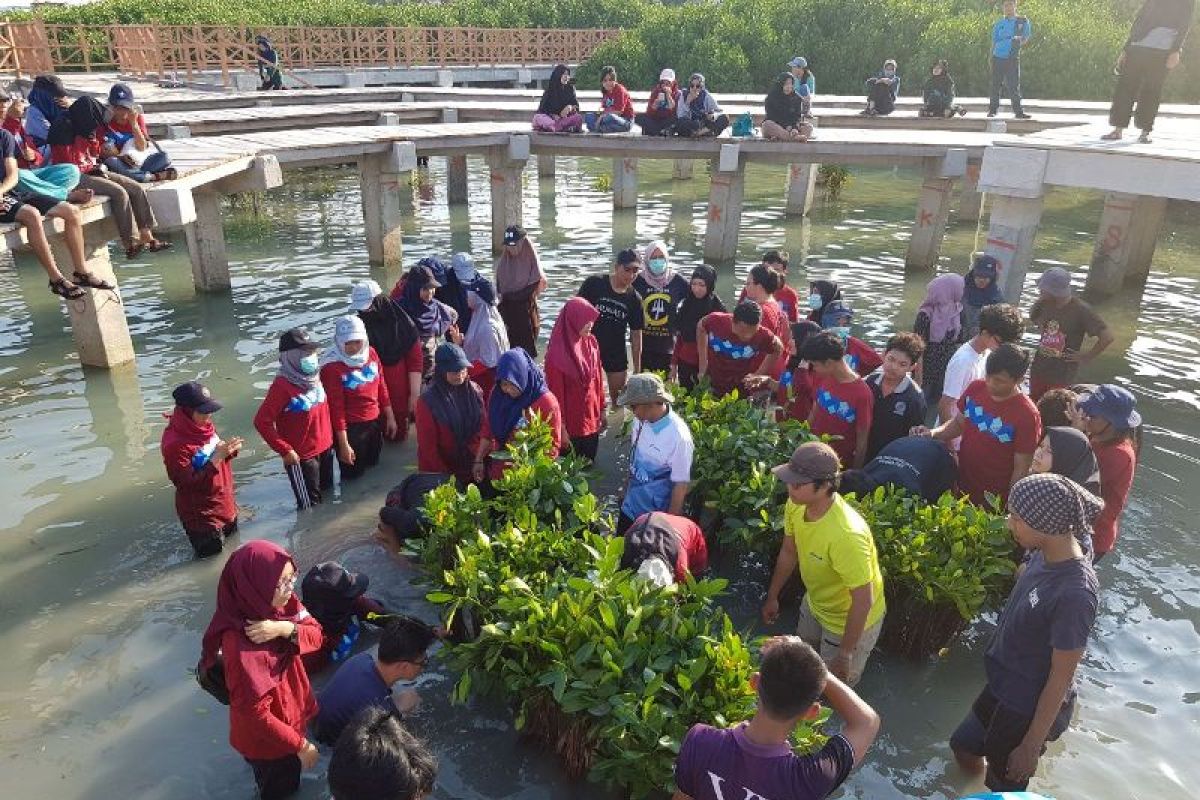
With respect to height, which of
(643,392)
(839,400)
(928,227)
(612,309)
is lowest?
(928,227)

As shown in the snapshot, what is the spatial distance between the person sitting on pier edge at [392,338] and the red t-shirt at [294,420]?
97 cm

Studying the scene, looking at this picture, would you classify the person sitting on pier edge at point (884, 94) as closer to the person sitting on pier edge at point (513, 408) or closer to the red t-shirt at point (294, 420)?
the person sitting on pier edge at point (513, 408)

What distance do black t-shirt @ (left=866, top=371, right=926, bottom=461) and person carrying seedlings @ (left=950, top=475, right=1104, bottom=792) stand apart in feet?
8.22

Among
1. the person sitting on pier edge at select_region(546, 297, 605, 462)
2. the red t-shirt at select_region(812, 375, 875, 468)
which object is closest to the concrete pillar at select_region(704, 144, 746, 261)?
the person sitting on pier edge at select_region(546, 297, 605, 462)

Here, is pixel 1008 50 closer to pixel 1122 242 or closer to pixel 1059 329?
pixel 1122 242

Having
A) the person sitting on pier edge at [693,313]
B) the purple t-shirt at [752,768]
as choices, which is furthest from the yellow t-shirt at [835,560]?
the person sitting on pier edge at [693,313]

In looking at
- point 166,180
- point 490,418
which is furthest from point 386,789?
point 166,180

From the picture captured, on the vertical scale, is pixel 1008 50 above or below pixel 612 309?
above

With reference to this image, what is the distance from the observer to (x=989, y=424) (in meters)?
5.79

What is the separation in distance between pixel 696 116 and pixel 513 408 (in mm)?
10105

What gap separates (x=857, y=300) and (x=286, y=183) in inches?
606

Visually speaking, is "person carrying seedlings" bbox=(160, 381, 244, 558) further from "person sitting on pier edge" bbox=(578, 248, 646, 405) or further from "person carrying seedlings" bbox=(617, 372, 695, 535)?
"person sitting on pier edge" bbox=(578, 248, 646, 405)

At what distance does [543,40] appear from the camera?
36656 mm

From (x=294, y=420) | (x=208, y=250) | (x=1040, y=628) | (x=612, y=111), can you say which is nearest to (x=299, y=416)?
(x=294, y=420)
